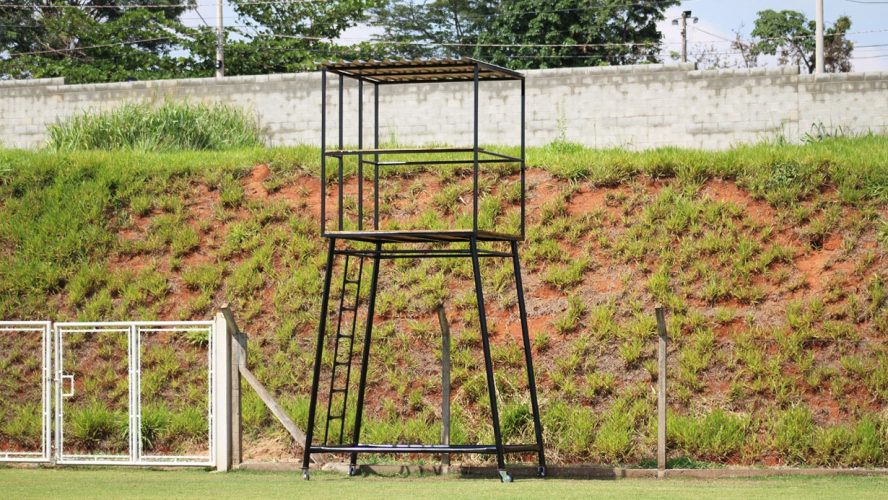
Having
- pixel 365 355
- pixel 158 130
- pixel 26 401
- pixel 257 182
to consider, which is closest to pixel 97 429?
pixel 26 401

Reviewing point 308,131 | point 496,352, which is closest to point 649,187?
point 496,352

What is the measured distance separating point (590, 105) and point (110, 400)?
9.85 m

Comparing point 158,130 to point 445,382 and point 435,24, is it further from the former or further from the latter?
point 435,24

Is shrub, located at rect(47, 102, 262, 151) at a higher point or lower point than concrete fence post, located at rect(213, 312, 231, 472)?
higher

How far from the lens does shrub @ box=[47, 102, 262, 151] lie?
69.1 ft

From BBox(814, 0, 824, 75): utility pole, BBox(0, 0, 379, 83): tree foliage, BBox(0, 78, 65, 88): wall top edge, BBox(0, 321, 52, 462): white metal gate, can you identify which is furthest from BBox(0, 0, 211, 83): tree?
BBox(0, 321, 52, 462): white metal gate

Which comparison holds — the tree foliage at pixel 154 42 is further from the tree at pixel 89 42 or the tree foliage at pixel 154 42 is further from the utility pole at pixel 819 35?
the utility pole at pixel 819 35

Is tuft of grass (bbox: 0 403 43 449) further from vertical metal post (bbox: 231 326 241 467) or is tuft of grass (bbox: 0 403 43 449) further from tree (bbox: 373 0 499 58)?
tree (bbox: 373 0 499 58)

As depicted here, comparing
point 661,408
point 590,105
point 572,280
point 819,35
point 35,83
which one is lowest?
point 661,408

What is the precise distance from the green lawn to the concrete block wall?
32.3 ft

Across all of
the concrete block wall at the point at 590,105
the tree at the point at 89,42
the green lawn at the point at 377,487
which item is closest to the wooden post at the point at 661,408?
the green lawn at the point at 377,487

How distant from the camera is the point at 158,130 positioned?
2109cm

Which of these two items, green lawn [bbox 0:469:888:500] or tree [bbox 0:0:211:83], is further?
tree [bbox 0:0:211:83]

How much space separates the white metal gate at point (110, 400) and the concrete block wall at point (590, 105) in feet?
22.4
